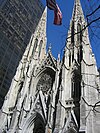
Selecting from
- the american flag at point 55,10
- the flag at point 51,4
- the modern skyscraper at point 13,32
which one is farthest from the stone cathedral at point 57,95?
the flag at point 51,4

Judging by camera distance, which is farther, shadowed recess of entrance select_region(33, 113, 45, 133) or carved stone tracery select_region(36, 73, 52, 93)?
carved stone tracery select_region(36, 73, 52, 93)

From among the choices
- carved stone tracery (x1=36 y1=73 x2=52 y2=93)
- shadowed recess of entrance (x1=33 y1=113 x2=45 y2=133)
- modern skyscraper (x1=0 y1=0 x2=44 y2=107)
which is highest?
modern skyscraper (x1=0 y1=0 x2=44 y2=107)

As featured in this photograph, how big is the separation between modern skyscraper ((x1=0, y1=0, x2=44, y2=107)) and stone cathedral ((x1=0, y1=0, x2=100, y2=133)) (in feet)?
10.9

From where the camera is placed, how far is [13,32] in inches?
1331

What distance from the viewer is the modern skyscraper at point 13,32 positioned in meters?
28.4

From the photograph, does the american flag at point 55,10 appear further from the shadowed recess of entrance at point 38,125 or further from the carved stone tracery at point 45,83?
the carved stone tracery at point 45,83

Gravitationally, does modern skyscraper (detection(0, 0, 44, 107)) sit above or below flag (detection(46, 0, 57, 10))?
above

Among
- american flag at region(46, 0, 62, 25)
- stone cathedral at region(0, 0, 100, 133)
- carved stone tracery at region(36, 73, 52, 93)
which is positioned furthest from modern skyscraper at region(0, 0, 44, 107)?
american flag at region(46, 0, 62, 25)

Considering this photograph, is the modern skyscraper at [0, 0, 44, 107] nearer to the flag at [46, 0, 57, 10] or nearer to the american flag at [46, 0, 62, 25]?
the american flag at [46, 0, 62, 25]

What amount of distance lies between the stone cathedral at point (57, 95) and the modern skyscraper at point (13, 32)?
3.32 m

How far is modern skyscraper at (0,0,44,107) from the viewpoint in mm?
28361

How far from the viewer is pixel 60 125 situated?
16078mm

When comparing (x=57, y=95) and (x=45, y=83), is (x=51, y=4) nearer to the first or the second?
(x=57, y=95)

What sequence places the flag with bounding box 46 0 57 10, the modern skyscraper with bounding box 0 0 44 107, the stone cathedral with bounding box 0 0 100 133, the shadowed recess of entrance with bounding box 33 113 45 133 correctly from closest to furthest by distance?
the flag with bounding box 46 0 57 10 < the stone cathedral with bounding box 0 0 100 133 < the shadowed recess of entrance with bounding box 33 113 45 133 < the modern skyscraper with bounding box 0 0 44 107
